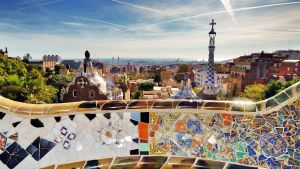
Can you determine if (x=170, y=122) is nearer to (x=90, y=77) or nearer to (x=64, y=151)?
(x=64, y=151)

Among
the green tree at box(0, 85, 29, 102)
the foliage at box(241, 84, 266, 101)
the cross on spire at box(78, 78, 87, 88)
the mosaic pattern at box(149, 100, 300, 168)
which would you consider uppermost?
the mosaic pattern at box(149, 100, 300, 168)

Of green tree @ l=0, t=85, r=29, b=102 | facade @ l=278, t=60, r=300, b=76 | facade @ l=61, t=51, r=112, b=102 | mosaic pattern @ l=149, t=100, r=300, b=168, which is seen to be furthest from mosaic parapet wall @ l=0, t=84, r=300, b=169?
facade @ l=278, t=60, r=300, b=76

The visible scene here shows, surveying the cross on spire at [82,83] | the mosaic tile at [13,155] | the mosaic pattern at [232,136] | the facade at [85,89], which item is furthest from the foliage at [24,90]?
the mosaic pattern at [232,136]

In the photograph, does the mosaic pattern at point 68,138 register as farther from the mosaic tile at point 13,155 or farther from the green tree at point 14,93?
the green tree at point 14,93

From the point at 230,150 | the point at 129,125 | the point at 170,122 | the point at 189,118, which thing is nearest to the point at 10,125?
the point at 129,125

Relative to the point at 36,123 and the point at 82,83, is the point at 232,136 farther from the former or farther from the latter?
the point at 82,83

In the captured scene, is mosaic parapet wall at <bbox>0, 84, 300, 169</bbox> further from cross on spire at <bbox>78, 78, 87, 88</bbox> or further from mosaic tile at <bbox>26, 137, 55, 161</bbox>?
cross on spire at <bbox>78, 78, 87, 88</bbox>

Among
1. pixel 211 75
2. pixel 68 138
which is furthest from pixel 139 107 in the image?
pixel 211 75

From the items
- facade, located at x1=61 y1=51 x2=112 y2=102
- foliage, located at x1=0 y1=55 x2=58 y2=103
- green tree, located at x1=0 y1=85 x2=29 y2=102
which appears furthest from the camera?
foliage, located at x1=0 y1=55 x2=58 y2=103
